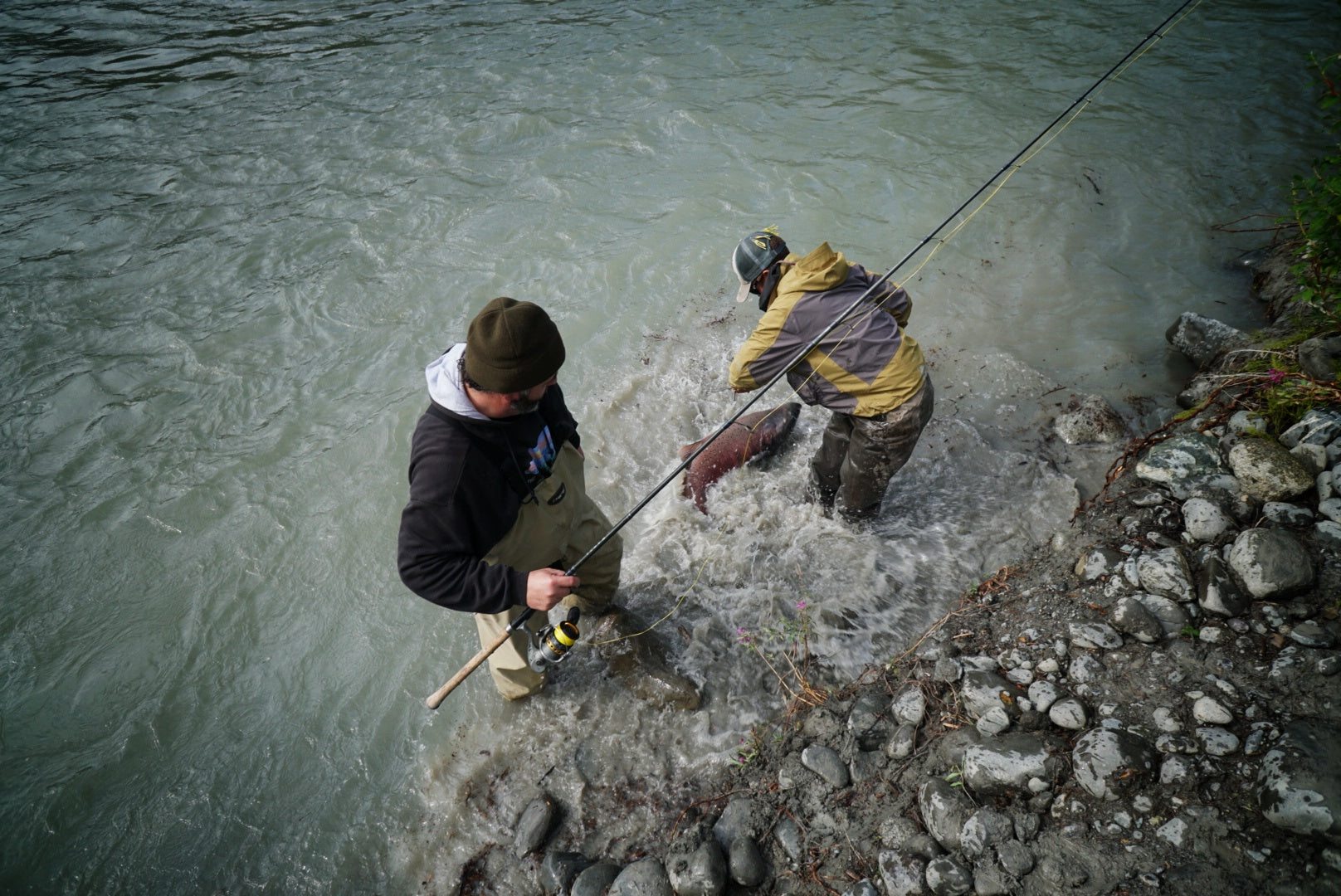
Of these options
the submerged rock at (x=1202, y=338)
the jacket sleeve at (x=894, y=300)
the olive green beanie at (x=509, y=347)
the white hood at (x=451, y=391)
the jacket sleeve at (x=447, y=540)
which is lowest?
the submerged rock at (x=1202, y=338)

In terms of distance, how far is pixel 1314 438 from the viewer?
3.70 m

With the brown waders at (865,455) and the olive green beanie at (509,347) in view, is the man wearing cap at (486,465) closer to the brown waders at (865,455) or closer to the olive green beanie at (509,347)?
the olive green beanie at (509,347)

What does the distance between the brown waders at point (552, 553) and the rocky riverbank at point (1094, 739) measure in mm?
763

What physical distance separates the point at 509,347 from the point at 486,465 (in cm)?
60

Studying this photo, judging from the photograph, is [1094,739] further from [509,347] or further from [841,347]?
[509,347]

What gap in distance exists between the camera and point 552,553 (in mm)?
3910

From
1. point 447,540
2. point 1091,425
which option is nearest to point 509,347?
point 447,540

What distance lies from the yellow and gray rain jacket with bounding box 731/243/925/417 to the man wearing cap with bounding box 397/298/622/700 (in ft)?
4.78

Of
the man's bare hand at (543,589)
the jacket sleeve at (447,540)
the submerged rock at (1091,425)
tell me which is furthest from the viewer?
the submerged rock at (1091,425)

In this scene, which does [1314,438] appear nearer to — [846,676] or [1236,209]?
[846,676]

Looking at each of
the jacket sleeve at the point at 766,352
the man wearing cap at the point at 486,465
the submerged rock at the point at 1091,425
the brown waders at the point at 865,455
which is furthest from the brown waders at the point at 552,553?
the submerged rock at the point at 1091,425

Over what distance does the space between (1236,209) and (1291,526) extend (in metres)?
5.97

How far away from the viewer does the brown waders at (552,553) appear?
143 inches

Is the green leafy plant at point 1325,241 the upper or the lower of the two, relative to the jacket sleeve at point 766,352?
upper
